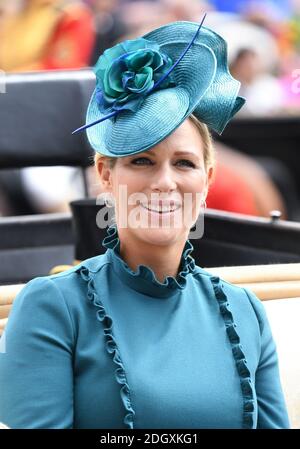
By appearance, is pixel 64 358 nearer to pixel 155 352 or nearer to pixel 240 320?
pixel 155 352

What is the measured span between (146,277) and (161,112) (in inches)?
7.3

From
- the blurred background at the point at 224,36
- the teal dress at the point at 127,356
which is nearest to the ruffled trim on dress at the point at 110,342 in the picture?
the teal dress at the point at 127,356

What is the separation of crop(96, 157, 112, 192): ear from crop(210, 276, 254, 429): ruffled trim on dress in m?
0.18

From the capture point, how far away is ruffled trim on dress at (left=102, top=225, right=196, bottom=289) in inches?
46.0

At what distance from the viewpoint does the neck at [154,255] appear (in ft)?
3.85

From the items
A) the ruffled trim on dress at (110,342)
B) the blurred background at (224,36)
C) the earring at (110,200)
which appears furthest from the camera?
the blurred background at (224,36)

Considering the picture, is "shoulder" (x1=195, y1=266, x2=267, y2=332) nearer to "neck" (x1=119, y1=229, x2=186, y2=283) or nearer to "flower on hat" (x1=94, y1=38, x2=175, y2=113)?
"neck" (x1=119, y1=229, x2=186, y2=283)

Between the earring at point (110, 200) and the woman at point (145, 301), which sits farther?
the earring at point (110, 200)

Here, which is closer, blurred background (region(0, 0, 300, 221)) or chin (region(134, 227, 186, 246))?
chin (region(134, 227, 186, 246))

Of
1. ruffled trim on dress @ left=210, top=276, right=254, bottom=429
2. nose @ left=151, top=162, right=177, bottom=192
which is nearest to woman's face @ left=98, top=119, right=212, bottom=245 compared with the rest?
nose @ left=151, top=162, right=177, bottom=192

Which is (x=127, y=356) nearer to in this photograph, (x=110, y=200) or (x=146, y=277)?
(x=146, y=277)

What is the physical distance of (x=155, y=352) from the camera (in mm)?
1157

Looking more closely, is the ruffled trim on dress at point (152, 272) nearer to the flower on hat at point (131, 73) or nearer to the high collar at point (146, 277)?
the high collar at point (146, 277)

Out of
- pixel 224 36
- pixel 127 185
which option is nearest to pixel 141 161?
pixel 127 185
